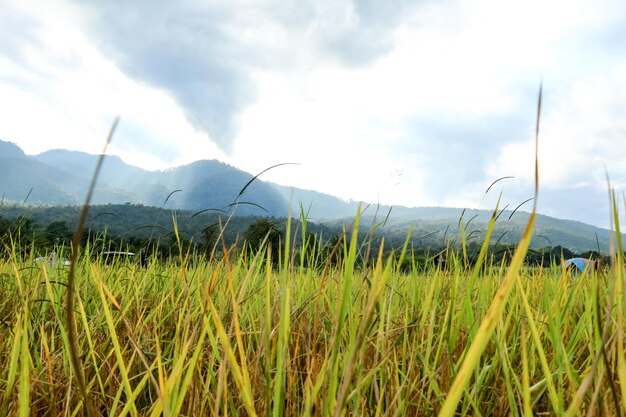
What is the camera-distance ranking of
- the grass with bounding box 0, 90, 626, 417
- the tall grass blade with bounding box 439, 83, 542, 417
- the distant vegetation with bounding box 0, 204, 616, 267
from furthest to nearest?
1. the distant vegetation with bounding box 0, 204, 616, 267
2. the grass with bounding box 0, 90, 626, 417
3. the tall grass blade with bounding box 439, 83, 542, 417

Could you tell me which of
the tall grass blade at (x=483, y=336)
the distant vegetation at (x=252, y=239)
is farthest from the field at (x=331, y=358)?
the distant vegetation at (x=252, y=239)

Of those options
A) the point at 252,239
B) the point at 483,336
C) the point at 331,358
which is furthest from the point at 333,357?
the point at 252,239

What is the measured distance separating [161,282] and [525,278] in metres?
2.44

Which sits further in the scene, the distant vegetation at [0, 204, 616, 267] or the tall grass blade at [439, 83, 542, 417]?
the distant vegetation at [0, 204, 616, 267]

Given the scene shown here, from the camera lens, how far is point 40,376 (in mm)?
1241

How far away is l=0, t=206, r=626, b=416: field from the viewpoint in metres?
0.68

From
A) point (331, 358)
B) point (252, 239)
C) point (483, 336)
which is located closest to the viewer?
point (483, 336)

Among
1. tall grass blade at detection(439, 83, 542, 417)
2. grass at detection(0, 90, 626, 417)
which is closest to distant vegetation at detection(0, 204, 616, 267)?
grass at detection(0, 90, 626, 417)

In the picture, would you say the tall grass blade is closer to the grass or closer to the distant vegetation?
the grass

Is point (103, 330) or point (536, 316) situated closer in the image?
point (536, 316)

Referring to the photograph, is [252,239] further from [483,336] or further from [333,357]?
[483,336]

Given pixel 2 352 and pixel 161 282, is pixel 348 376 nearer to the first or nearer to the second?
pixel 2 352

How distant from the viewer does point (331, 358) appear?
631mm

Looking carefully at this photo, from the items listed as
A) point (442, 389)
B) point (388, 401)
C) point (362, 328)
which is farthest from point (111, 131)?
point (442, 389)
